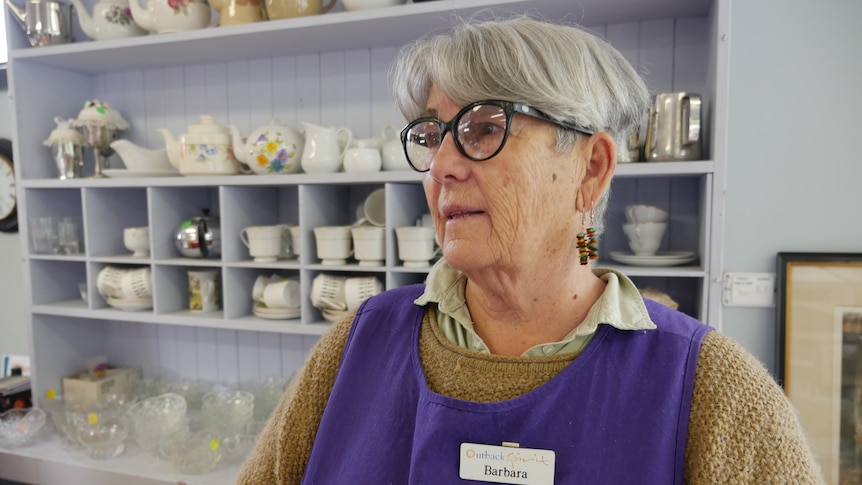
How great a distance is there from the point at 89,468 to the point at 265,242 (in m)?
0.86

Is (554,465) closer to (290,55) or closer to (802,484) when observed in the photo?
(802,484)

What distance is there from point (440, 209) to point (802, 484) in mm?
543

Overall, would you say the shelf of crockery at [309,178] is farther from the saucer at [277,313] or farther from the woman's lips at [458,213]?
the woman's lips at [458,213]

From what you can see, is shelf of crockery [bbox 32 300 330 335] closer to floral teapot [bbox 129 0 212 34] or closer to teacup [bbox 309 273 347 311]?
teacup [bbox 309 273 347 311]

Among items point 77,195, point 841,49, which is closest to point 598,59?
point 841,49

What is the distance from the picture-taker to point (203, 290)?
6.16 ft

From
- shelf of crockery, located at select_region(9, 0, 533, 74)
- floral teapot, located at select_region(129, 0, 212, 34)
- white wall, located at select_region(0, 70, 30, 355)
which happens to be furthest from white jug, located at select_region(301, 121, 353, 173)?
white wall, located at select_region(0, 70, 30, 355)

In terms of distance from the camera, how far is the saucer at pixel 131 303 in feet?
6.26

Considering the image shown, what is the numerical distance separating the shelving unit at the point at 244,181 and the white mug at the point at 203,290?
0.05m

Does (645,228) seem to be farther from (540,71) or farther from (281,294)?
(281,294)

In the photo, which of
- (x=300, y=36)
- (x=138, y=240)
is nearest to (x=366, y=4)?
(x=300, y=36)

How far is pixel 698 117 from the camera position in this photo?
1369mm

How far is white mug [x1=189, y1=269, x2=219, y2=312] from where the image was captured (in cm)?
188

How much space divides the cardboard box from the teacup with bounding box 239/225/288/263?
87cm
